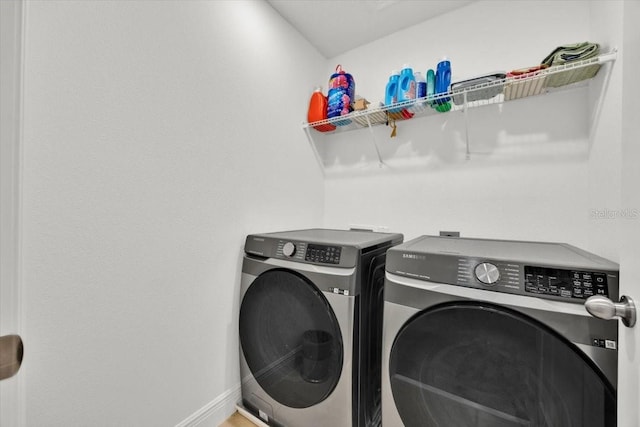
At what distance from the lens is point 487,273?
81 centimetres

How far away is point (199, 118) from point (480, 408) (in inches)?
62.7

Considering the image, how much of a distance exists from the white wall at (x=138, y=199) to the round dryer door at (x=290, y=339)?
6.3 inches

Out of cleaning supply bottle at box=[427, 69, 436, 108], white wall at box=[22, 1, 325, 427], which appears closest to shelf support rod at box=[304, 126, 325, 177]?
white wall at box=[22, 1, 325, 427]

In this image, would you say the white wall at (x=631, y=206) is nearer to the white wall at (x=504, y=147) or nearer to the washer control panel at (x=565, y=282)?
the washer control panel at (x=565, y=282)

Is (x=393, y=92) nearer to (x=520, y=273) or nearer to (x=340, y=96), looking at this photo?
(x=340, y=96)

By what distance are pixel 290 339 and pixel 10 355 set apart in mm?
936

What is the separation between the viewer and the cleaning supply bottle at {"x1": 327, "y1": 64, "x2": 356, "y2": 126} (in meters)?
1.82

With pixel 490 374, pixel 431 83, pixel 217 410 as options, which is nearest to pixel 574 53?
pixel 431 83

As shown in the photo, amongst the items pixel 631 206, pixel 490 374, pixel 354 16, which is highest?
pixel 354 16

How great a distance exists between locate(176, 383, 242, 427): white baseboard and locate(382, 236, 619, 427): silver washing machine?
0.87 m

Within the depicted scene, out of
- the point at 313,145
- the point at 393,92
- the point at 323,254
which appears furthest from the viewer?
the point at 313,145

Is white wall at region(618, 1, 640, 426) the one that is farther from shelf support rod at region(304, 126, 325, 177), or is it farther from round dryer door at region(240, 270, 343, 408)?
shelf support rod at region(304, 126, 325, 177)

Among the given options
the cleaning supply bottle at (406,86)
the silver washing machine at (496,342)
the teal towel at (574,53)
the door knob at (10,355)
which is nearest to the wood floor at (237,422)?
the silver washing machine at (496,342)

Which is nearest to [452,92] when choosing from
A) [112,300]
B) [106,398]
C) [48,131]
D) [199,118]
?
[199,118]
